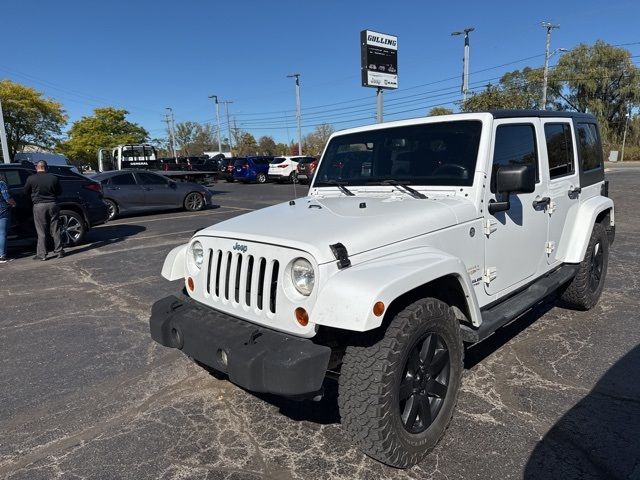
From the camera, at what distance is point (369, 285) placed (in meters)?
2.27

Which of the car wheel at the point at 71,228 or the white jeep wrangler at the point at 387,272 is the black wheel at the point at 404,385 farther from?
the car wheel at the point at 71,228

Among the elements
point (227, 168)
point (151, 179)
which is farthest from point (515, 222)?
point (227, 168)

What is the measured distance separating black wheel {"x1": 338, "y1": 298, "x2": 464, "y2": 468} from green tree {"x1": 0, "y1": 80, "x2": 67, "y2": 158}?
50863mm

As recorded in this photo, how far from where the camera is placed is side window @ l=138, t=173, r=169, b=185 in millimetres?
14094

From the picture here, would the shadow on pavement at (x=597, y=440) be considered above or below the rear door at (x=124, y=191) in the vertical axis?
below

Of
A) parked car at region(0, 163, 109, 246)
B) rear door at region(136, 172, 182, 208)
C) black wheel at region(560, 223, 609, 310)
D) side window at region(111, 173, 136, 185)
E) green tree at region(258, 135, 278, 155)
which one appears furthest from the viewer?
green tree at region(258, 135, 278, 155)

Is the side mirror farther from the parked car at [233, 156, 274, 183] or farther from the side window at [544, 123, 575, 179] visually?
the parked car at [233, 156, 274, 183]

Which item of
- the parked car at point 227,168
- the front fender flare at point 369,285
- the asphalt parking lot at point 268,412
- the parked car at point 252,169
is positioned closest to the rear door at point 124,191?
the asphalt parking lot at point 268,412

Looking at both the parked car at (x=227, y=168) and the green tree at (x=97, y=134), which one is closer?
the parked car at (x=227, y=168)

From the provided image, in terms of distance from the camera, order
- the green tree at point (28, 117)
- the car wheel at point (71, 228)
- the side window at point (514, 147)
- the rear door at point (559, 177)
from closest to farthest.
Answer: the side window at point (514, 147), the rear door at point (559, 177), the car wheel at point (71, 228), the green tree at point (28, 117)

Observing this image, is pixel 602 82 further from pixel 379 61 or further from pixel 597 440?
pixel 597 440

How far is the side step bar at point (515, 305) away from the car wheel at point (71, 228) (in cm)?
856

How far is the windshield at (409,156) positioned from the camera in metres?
3.38

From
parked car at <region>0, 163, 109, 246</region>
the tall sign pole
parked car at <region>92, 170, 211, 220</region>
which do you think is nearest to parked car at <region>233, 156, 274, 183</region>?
the tall sign pole
